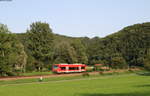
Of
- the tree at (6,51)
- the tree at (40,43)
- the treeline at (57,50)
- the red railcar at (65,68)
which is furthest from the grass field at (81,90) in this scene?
the tree at (40,43)

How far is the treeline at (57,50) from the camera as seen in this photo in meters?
55.5

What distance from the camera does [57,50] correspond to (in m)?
89.3

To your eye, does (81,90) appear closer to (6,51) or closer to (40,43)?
(6,51)

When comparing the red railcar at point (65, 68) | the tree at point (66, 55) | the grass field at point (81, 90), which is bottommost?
the grass field at point (81, 90)

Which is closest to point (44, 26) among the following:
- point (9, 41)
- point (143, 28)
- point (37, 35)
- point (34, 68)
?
point (37, 35)

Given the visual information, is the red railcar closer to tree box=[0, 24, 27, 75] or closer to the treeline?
the treeline

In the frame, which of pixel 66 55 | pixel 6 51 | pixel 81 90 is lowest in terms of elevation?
pixel 81 90

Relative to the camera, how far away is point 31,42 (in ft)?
249

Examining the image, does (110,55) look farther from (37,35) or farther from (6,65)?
(6,65)

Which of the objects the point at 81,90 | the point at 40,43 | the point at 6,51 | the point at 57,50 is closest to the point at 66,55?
the point at 57,50

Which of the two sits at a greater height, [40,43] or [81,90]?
[40,43]

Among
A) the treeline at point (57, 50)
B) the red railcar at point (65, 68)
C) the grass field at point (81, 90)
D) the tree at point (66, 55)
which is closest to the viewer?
the grass field at point (81, 90)

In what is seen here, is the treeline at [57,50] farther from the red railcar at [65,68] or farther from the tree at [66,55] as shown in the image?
the red railcar at [65,68]

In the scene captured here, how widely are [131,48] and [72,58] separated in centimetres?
3349
